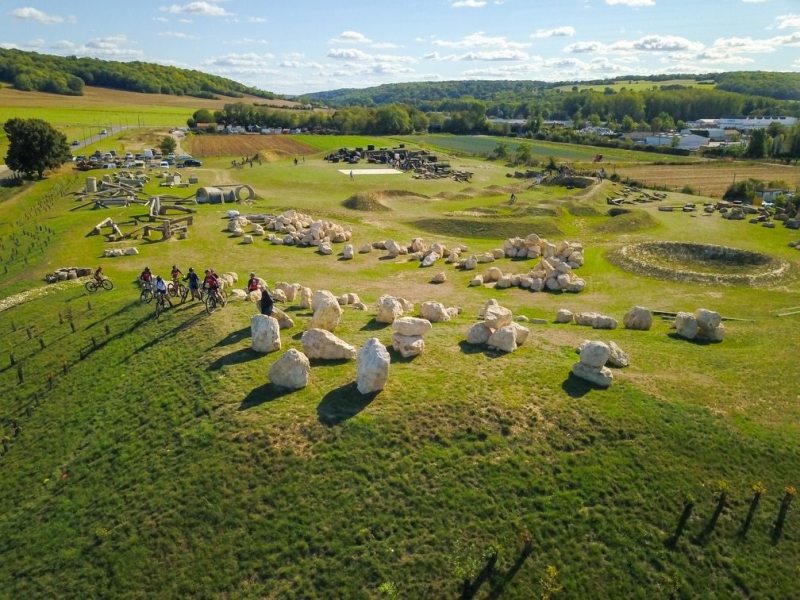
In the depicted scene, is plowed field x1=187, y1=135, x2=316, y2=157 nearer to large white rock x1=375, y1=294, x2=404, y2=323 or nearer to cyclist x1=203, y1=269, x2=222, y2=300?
cyclist x1=203, y1=269, x2=222, y2=300

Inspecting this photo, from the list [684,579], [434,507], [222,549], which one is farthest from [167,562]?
[684,579]

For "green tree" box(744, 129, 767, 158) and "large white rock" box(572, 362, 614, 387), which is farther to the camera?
"green tree" box(744, 129, 767, 158)

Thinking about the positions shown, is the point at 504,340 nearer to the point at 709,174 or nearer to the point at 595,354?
the point at 595,354

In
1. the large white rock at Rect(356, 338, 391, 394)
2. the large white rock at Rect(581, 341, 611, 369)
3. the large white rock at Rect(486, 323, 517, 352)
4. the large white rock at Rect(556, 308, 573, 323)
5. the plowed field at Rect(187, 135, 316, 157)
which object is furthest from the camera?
the plowed field at Rect(187, 135, 316, 157)

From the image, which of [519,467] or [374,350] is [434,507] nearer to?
[519,467]

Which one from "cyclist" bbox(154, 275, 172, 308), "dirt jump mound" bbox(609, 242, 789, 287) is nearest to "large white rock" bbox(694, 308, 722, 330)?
"dirt jump mound" bbox(609, 242, 789, 287)
